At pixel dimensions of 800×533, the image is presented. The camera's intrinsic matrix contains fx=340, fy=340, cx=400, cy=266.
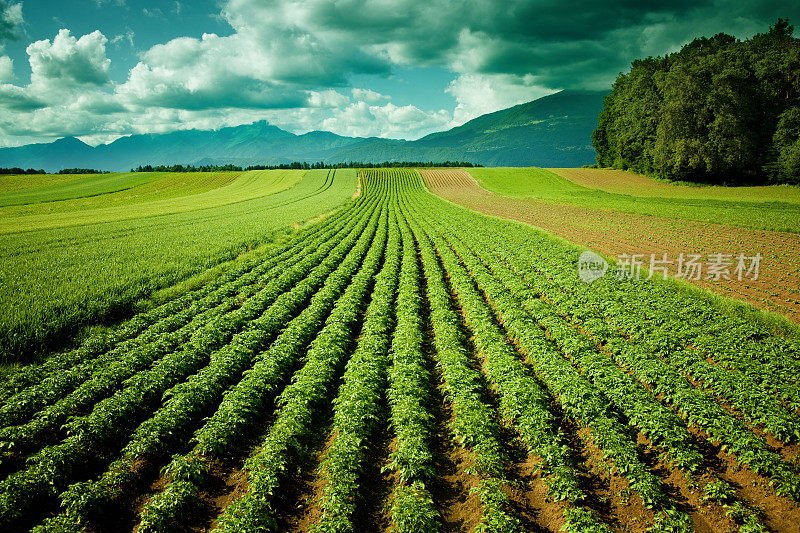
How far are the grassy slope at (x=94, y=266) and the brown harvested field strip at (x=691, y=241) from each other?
1088 inches

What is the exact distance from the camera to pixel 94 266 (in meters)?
19.2

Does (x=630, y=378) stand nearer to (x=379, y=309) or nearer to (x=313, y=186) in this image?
(x=379, y=309)

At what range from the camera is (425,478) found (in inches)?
270

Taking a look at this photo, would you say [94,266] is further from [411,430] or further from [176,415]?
[411,430]

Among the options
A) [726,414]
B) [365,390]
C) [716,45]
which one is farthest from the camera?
[716,45]

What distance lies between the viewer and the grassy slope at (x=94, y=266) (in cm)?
1240

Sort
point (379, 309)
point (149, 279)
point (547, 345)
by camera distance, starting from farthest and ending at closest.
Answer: point (149, 279) < point (379, 309) < point (547, 345)

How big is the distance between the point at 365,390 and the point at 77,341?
1112cm

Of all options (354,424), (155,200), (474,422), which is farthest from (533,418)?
(155,200)

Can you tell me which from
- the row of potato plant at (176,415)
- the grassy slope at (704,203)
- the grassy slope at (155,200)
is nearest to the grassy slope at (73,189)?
the grassy slope at (155,200)

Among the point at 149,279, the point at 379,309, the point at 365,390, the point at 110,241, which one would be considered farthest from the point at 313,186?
the point at 365,390

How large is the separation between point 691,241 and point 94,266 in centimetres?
4032

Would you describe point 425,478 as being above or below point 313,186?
Answer: below

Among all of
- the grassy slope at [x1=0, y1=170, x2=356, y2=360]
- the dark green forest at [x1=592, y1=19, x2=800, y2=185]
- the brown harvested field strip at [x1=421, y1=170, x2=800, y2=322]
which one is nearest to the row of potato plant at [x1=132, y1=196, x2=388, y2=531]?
the grassy slope at [x1=0, y1=170, x2=356, y2=360]
